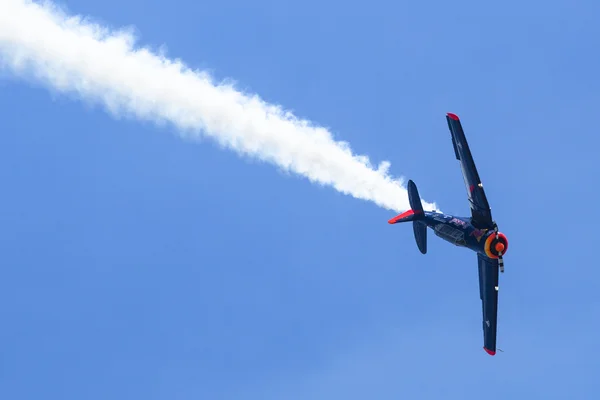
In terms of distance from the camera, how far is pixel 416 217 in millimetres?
71500

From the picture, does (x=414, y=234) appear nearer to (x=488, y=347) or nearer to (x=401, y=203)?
(x=401, y=203)

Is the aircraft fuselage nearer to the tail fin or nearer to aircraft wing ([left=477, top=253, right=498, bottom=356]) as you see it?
the tail fin

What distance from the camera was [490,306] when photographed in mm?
74125

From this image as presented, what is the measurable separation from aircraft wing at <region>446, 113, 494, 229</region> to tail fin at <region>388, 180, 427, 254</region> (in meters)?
4.11

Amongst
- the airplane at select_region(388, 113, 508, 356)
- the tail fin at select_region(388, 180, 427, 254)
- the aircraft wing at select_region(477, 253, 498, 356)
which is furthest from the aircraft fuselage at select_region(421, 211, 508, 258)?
the aircraft wing at select_region(477, 253, 498, 356)

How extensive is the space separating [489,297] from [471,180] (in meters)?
10.5

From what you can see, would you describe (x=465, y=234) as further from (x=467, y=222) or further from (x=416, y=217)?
(x=416, y=217)

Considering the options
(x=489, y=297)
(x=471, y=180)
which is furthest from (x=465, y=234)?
(x=489, y=297)

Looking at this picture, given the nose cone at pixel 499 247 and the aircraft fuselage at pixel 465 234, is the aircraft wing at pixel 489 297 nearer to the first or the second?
the aircraft fuselage at pixel 465 234

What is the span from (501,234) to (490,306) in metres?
8.27

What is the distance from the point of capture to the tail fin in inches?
2815

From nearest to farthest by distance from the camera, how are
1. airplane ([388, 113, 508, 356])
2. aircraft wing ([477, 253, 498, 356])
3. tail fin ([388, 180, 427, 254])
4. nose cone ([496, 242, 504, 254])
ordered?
nose cone ([496, 242, 504, 254])
airplane ([388, 113, 508, 356])
tail fin ([388, 180, 427, 254])
aircraft wing ([477, 253, 498, 356])

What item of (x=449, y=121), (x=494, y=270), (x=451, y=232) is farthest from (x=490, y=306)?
(x=449, y=121)

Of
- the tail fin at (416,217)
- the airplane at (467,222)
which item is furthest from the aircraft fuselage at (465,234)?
the tail fin at (416,217)
